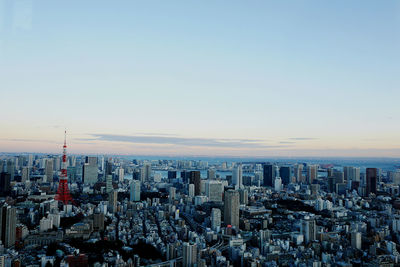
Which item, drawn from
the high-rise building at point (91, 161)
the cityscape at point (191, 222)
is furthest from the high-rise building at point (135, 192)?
the high-rise building at point (91, 161)

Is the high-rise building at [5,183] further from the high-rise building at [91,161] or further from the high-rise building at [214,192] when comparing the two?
the high-rise building at [214,192]

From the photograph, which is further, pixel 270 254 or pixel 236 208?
pixel 236 208

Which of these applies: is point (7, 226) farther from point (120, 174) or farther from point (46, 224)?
point (120, 174)

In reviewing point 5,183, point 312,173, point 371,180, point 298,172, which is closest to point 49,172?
point 5,183

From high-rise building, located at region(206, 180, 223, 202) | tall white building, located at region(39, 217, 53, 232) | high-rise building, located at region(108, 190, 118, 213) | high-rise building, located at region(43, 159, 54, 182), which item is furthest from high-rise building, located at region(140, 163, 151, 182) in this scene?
tall white building, located at region(39, 217, 53, 232)

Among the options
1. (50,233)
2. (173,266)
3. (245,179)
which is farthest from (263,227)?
(245,179)

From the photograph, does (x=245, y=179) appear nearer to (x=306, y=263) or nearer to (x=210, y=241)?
(x=210, y=241)

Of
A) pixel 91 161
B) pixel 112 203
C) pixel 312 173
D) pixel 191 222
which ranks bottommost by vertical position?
pixel 191 222
